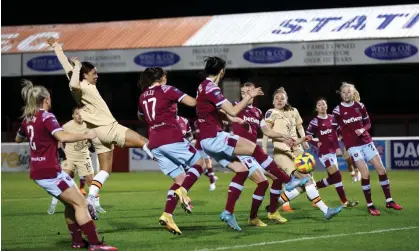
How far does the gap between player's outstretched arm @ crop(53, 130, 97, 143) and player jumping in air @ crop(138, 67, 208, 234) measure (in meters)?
2.09

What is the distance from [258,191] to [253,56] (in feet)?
72.0

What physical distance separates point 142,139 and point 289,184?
2.36 meters

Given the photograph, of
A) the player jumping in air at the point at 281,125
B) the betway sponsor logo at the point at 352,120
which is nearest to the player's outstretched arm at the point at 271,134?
the player jumping in air at the point at 281,125

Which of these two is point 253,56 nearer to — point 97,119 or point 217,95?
point 97,119

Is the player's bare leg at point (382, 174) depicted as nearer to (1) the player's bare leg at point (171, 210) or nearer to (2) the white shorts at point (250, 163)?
(2) the white shorts at point (250, 163)

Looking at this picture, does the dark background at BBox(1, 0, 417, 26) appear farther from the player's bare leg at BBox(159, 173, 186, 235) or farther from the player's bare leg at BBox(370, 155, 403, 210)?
the player's bare leg at BBox(159, 173, 186, 235)

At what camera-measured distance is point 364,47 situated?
3173cm

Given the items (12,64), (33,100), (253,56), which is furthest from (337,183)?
(12,64)

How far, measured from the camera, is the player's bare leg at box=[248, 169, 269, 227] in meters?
11.4

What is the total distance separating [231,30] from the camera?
34.4 metres

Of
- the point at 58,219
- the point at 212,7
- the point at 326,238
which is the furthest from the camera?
the point at 212,7

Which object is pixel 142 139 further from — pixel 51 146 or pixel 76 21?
pixel 76 21

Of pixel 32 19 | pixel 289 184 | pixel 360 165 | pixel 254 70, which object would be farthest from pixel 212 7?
pixel 289 184

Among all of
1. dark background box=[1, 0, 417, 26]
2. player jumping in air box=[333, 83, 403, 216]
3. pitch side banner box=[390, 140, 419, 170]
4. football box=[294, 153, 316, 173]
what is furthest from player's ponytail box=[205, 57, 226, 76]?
dark background box=[1, 0, 417, 26]
